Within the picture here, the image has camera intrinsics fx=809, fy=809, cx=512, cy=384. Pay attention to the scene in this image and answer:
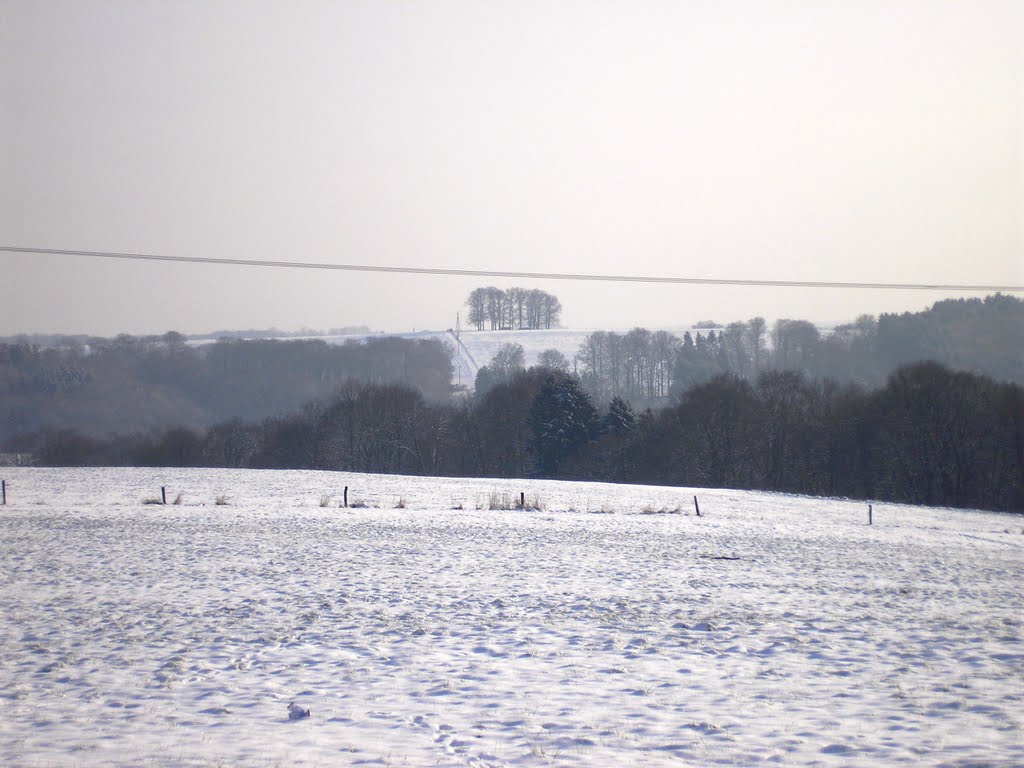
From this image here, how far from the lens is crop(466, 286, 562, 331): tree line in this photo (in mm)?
146375

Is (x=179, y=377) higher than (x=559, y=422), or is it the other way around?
(x=179, y=377)

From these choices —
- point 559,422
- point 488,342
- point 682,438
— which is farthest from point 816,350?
point 488,342

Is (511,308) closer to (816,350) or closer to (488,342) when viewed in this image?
(488,342)

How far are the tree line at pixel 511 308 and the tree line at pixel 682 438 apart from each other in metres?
58.0

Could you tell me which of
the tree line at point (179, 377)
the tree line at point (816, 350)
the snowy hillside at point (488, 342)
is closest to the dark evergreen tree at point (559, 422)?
→ the tree line at point (816, 350)

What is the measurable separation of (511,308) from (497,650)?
13779 cm

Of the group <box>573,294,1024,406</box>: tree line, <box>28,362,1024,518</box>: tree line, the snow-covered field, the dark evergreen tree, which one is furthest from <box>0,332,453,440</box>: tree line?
the snow-covered field

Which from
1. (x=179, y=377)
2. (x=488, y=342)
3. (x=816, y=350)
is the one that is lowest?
(x=179, y=377)

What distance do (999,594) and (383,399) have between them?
229 feet

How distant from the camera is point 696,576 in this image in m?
18.5

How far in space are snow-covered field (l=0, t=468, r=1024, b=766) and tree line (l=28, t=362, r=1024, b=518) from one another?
125 feet

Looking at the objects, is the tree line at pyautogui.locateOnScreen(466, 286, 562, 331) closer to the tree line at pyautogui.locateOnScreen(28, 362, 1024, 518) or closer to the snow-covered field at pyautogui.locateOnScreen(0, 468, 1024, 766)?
the tree line at pyautogui.locateOnScreen(28, 362, 1024, 518)

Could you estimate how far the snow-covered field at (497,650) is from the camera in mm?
8219

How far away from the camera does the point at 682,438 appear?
6856 cm
